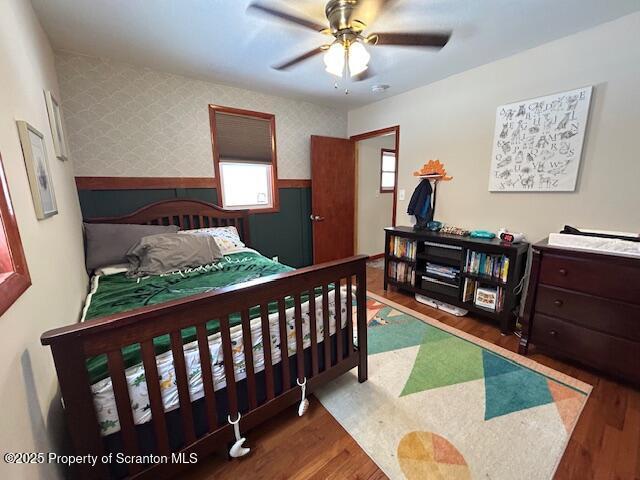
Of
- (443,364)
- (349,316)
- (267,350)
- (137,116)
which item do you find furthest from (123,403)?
(137,116)

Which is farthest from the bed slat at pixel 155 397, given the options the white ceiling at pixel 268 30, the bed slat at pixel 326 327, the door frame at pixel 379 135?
the door frame at pixel 379 135

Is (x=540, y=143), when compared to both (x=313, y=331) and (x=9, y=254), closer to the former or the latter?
(x=313, y=331)

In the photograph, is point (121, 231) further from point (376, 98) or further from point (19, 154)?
point (376, 98)

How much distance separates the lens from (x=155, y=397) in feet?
3.37

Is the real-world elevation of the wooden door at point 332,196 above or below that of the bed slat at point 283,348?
above

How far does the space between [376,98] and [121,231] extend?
3.16m

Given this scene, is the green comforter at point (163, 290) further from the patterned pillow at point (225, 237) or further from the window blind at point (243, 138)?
the window blind at point (243, 138)

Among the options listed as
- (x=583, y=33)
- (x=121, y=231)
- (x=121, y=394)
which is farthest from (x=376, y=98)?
(x=121, y=394)

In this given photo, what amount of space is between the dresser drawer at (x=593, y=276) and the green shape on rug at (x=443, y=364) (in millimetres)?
759

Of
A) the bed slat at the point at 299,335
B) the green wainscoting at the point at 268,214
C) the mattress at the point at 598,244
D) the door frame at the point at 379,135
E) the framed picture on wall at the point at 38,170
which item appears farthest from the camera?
the door frame at the point at 379,135

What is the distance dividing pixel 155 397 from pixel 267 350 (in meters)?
0.47

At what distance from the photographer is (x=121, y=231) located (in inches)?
86.7

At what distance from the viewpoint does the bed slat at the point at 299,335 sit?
54.4 inches

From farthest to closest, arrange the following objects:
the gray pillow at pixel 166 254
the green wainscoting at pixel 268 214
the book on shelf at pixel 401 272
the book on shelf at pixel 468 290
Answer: the book on shelf at pixel 401 272 < the book on shelf at pixel 468 290 < the green wainscoting at pixel 268 214 < the gray pillow at pixel 166 254
